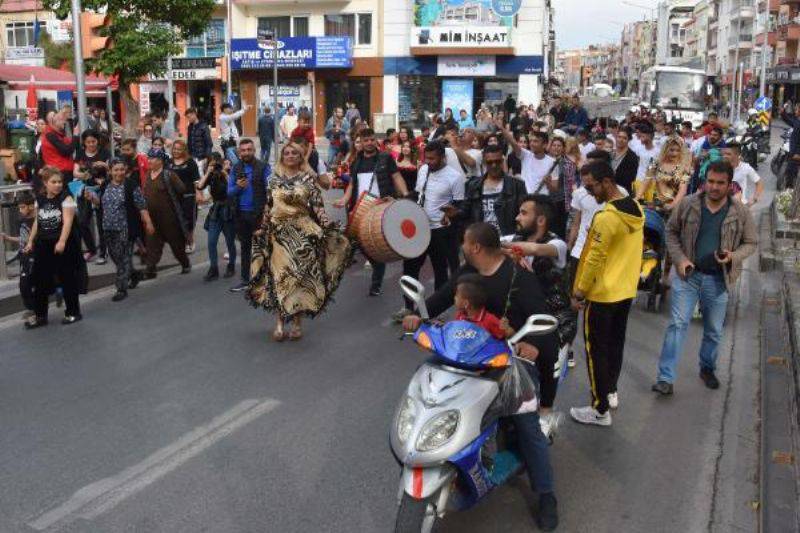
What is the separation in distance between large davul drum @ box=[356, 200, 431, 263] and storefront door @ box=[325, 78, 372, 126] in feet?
108

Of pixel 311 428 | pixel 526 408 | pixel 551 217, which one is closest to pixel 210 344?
pixel 311 428

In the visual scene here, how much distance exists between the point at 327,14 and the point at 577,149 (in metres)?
31.0

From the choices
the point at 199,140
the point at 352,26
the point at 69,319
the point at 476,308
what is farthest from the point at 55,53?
the point at 476,308

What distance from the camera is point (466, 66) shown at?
127ft

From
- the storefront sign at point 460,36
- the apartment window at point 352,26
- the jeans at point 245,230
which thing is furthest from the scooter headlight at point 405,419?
the apartment window at point 352,26

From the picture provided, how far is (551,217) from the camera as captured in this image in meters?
5.50

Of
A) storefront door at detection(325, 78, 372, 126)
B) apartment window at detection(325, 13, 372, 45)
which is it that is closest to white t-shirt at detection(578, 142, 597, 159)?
storefront door at detection(325, 78, 372, 126)

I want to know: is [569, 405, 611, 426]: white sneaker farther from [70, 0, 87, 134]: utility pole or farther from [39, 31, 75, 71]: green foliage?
[39, 31, 75, 71]: green foliage

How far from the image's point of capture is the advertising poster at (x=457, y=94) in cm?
3919

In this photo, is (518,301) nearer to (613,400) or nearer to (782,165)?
(613,400)

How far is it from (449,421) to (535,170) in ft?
22.6

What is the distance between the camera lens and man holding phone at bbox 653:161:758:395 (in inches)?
252

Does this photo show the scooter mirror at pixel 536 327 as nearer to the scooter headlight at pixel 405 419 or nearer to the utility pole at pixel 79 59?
the scooter headlight at pixel 405 419

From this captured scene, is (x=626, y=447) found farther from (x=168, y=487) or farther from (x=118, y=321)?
(x=118, y=321)
